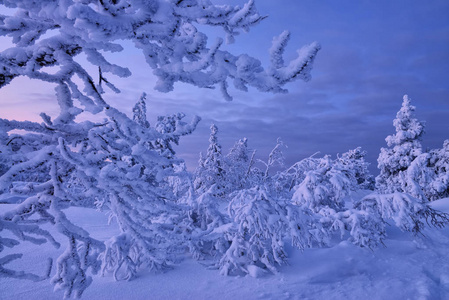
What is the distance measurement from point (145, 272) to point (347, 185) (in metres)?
7.66

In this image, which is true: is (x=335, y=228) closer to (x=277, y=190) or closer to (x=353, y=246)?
(x=353, y=246)

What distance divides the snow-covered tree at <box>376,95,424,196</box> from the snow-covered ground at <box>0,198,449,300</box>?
20.4m

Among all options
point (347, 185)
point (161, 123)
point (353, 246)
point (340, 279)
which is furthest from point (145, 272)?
point (161, 123)

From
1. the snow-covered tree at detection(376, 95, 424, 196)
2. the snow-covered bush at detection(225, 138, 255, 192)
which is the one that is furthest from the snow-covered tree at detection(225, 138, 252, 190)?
the snow-covered tree at detection(376, 95, 424, 196)

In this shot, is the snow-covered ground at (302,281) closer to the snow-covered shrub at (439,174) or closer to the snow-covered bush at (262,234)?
the snow-covered bush at (262,234)

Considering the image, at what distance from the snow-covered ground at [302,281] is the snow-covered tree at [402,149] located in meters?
20.4

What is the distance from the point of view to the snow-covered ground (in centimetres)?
557

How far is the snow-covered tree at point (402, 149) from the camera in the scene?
26.0 metres

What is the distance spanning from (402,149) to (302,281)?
25216mm

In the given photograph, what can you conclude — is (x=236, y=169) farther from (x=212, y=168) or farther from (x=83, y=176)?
(x=83, y=176)

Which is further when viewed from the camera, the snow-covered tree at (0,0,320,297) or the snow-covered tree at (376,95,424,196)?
the snow-covered tree at (376,95,424,196)

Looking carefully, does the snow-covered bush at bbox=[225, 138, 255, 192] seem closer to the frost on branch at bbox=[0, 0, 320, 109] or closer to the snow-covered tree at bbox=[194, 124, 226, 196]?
the snow-covered tree at bbox=[194, 124, 226, 196]

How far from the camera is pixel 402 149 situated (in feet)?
86.7

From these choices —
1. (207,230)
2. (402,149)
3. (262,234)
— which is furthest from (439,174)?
(207,230)
